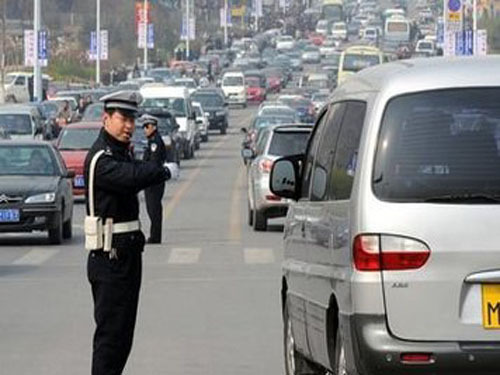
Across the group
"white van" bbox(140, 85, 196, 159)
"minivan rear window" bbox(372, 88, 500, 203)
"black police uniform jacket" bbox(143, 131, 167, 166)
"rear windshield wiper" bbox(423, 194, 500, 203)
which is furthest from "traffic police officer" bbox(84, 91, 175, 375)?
"white van" bbox(140, 85, 196, 159)

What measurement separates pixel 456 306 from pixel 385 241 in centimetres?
48

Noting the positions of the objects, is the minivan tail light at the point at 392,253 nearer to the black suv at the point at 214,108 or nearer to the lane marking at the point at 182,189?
the lane marking at the point at 182,189

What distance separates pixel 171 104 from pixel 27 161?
32.2 m

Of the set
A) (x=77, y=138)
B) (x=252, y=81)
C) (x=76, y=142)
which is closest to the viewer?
(x=76, y=142)

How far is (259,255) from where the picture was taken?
25297 mm

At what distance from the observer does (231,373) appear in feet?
46.1

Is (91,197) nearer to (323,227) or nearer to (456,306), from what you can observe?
(323,227)

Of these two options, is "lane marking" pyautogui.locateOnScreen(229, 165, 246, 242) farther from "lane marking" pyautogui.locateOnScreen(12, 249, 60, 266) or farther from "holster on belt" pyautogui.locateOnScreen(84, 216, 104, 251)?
"holster on belt" pyautogui.locateOnScreen(84, 216, 104, 251)

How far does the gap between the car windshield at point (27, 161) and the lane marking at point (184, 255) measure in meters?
3.08

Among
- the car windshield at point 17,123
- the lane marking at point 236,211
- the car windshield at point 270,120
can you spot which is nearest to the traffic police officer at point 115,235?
the lane marking at point 236,211

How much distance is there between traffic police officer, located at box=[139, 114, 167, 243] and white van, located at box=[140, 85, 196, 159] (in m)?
31.2

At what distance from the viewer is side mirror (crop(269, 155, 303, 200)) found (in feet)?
40.8

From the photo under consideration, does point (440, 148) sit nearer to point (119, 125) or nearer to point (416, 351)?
point (416, 351)

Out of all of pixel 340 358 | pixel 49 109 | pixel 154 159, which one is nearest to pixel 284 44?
pixel 49 109
